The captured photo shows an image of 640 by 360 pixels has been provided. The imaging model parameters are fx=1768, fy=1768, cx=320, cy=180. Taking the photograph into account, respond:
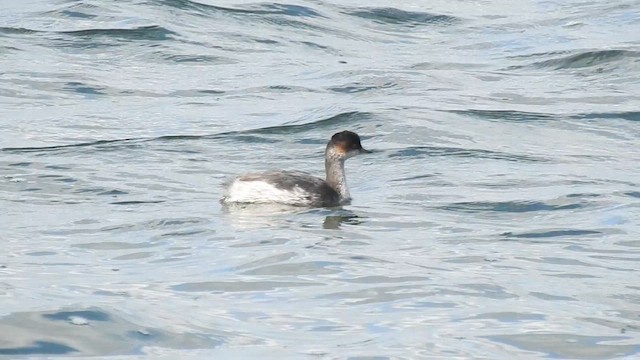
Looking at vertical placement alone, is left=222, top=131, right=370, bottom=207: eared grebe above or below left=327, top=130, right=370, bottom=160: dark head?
below

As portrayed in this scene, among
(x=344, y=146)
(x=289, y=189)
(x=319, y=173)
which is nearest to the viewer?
(x=289, y=189)

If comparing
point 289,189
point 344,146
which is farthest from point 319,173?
point 289,189

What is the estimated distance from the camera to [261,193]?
555 inches

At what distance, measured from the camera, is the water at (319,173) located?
31.5 ft

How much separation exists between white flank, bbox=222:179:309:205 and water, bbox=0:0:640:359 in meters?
0.12

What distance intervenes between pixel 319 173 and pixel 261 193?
2.71 meters

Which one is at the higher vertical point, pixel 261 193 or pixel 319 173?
pixel 261 193

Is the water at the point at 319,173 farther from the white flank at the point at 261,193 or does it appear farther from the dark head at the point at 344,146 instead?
the dark head at the point at 344,146

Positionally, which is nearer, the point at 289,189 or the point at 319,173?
the point at 289,189

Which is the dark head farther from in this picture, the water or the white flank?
the white flank

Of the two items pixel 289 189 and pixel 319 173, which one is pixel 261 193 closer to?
pixel 289 189

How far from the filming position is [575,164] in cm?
1670

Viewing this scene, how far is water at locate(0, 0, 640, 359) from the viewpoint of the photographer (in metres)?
9.61

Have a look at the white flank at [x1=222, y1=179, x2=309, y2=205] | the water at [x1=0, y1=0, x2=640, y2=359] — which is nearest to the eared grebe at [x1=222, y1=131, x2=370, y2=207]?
the white flank at [x1=222, y1=179, x2=309, y2=205]
